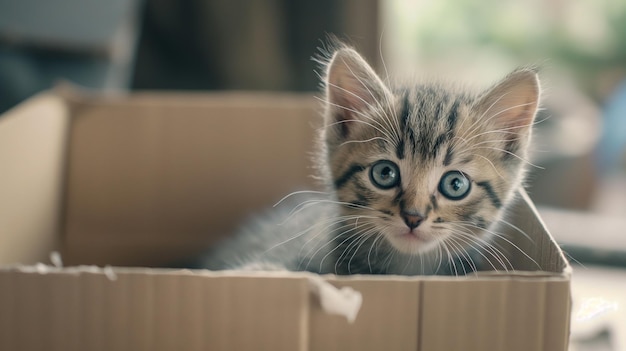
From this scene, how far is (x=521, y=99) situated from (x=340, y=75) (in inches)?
12.8

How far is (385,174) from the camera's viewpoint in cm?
120

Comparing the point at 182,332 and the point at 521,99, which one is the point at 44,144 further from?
the point at 521,99

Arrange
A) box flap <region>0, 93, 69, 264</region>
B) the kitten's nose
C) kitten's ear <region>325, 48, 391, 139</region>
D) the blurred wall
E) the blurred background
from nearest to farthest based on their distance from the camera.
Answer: the kitten's nose → kitten's ear <region>325, 48, 391, 139</region> → box flap <region>0, 93, 69, 264</region> → the blurred background → the blurred wall

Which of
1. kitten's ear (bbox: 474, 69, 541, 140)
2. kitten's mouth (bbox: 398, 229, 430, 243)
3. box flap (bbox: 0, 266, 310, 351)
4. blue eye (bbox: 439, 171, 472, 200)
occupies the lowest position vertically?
box flap (bbox: 0, 266, 310, 351)

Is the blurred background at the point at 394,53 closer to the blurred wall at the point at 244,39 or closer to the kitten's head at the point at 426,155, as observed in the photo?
the blurred wall at the point at 244,39

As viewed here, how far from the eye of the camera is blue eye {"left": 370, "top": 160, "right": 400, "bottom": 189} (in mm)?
1184

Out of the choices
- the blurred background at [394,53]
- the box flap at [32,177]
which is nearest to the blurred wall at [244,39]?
the blurred background at [394,53]

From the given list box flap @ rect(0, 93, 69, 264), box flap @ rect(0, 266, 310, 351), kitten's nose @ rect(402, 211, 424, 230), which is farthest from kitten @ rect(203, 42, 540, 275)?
box flap @ rect(0, 93, 69, 264)

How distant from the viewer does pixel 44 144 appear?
5.13 feet

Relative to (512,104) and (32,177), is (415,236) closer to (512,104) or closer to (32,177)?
(512,104)

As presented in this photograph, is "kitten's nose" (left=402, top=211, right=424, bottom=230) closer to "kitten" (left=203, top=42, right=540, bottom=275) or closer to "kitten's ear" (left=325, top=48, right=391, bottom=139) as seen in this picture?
"kitten" (left=203, top=42, right=540, bottom=275)

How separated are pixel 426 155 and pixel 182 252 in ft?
2.84

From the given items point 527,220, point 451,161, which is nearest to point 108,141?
point 451,161

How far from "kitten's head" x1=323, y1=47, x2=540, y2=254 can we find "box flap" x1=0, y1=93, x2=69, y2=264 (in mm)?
640
